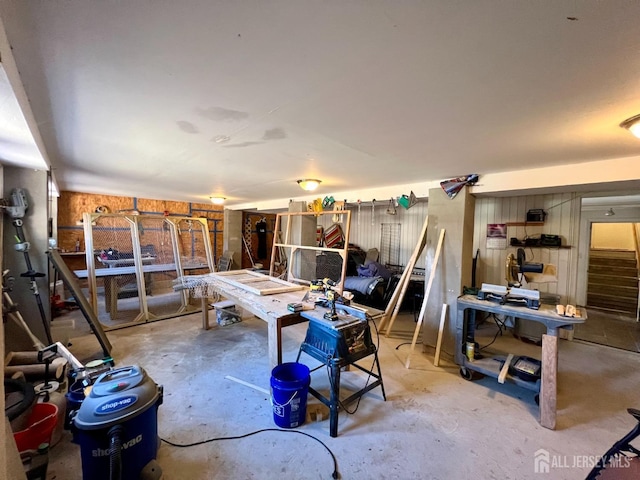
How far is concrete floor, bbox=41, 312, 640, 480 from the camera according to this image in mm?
1744

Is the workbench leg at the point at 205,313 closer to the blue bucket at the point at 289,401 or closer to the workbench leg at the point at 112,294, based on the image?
the workbench leg at the point at 112,294

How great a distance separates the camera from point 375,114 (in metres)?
1.67

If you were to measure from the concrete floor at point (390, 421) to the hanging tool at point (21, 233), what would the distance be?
94 cm

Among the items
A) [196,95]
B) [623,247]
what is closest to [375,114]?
[196,95]

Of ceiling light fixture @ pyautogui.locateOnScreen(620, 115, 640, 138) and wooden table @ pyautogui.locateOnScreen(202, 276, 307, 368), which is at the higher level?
ceiling light fixture @ pyautogui.locateOnScreen(620, 115, 640, 138)

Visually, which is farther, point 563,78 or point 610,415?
point 610,415

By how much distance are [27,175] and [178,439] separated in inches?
120

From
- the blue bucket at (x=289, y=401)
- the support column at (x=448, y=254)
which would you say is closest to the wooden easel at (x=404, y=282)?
the support column at (x=448, y=254)

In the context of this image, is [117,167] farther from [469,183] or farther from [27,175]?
[469,183]

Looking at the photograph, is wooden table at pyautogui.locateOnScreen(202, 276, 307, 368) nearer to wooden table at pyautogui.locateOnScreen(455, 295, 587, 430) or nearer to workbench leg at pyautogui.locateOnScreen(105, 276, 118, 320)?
wooden table at pyautogui.locateOnScreen(455, 295, 587, 430)

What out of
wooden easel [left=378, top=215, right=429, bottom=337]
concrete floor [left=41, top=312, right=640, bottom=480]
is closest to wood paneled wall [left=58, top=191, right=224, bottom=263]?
concrete floor [left=41, top=312, right=640, bottom=480]

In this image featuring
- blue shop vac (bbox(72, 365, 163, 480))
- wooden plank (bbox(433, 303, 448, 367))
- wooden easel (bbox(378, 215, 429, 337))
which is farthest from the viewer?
wooden easel (bbox(378, 215, 429, 337))

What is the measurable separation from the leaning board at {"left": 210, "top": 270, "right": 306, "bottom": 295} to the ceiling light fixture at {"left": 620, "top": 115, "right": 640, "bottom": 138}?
9.72 feet

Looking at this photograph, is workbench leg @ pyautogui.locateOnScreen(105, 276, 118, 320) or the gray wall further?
workbench leg @ pyautogui.locateOnScreen(105, 276, 118, 320)
